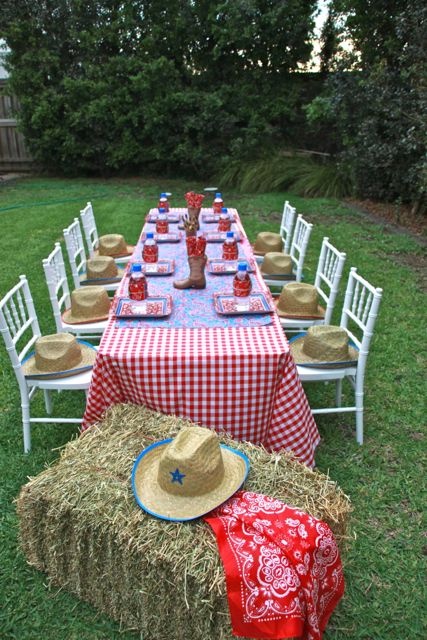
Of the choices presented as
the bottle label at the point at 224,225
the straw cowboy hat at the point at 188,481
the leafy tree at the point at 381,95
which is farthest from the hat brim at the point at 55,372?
the leafy tree at the point at 381,95

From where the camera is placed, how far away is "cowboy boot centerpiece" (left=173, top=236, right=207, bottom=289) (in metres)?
3.19

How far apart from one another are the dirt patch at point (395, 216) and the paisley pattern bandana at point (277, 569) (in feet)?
20.2

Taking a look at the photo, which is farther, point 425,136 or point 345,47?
point 345,47

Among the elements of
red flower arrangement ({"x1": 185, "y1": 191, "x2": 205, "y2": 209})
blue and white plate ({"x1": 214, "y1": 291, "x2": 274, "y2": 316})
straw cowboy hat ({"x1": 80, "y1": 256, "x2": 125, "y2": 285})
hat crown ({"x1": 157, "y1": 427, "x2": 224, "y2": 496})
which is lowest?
straw cowboy hat ({"x1": 80, "y1": 256, "x2": 125, "y2": 285})

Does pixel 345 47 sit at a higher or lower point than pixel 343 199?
higher

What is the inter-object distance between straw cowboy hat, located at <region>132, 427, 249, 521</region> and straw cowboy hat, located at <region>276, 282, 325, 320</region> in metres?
1.87

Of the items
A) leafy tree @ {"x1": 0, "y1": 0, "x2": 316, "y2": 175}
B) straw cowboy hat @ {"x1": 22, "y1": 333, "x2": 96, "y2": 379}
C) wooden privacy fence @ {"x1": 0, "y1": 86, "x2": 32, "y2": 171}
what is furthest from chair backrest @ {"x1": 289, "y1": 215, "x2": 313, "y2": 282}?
wooden privacy fence @ {"x1": 0, "y1": 86, "x2": 32, "y2": 171}

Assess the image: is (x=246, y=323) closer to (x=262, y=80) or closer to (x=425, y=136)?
(x=425, y=136)

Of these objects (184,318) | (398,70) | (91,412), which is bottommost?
(91,412)

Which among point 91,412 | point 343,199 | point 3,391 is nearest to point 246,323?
point 91,412

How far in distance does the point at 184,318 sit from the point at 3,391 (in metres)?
1.68

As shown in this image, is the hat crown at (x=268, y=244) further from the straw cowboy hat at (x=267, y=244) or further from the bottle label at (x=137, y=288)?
the bottle label at (x=137, y=288)

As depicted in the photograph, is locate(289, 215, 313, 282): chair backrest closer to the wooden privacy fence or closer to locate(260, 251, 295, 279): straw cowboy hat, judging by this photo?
locate(260, 251, 295, 279): straw cowboy hat

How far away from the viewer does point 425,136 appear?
6.65m
